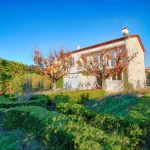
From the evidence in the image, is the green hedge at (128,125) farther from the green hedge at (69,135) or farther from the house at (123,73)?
the house at (123,73)

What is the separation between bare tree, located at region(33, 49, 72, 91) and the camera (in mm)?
15977

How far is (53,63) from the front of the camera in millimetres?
16359

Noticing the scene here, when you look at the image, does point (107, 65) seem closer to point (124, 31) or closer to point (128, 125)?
point (124, 31)

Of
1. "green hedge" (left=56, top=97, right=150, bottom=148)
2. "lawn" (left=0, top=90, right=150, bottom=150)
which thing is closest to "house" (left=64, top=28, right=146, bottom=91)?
"green hedge" (left=56, top=97, right=150, bottom=148)

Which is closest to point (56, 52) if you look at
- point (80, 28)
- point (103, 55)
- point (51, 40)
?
point (51, 40)

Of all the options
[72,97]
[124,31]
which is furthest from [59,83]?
[72,97]

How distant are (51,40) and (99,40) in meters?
7.40

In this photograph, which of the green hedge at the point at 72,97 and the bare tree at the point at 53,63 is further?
the bare tree at the point at 53,63

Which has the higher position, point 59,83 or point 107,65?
point 107,65

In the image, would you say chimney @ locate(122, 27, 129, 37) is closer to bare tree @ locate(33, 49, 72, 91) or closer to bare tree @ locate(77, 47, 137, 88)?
bare tree @ locate(77, 47, 137, 88)

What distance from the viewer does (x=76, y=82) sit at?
24.1 meters

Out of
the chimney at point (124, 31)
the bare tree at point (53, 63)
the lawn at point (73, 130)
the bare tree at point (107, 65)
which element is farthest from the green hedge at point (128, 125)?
the chimney at point (124, 31)

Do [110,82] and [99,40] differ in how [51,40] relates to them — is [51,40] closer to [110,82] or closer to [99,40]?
[99,40]

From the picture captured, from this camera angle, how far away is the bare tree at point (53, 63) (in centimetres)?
1598
